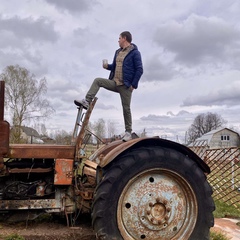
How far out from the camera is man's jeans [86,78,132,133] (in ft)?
15.0

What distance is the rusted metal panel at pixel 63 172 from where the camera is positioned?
4.16 metres

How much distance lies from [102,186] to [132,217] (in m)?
0.51

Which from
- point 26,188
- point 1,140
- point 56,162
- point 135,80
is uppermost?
point 135,80

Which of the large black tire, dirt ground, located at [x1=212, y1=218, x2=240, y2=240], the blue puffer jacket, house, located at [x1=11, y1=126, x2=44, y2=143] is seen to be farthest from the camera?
house, located at [x1=11, y1=126, x2=44, y2=143]

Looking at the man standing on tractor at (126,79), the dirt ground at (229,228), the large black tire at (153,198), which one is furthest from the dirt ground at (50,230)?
the dirt ground at (229,228)

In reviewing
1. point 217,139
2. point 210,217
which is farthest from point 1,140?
point 217,139

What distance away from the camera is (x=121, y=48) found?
16.5 feet

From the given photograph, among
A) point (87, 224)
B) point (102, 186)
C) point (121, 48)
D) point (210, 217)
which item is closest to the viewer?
point (102, 186)

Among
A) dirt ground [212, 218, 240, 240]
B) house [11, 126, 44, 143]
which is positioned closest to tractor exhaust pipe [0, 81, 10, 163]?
dirt ground [212, 218, 240, 240]

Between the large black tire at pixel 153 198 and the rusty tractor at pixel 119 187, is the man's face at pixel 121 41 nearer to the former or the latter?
the rusty tractor at pixel 119 187

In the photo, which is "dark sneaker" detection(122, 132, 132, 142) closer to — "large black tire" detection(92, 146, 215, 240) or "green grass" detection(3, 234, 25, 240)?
"large black tire" detection(92, 146, 215, 240)

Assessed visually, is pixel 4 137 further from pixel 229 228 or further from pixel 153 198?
pixel 229 228

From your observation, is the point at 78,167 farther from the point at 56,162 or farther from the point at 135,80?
the point at 135,80

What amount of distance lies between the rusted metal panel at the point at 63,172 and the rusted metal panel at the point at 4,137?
0.64 m
